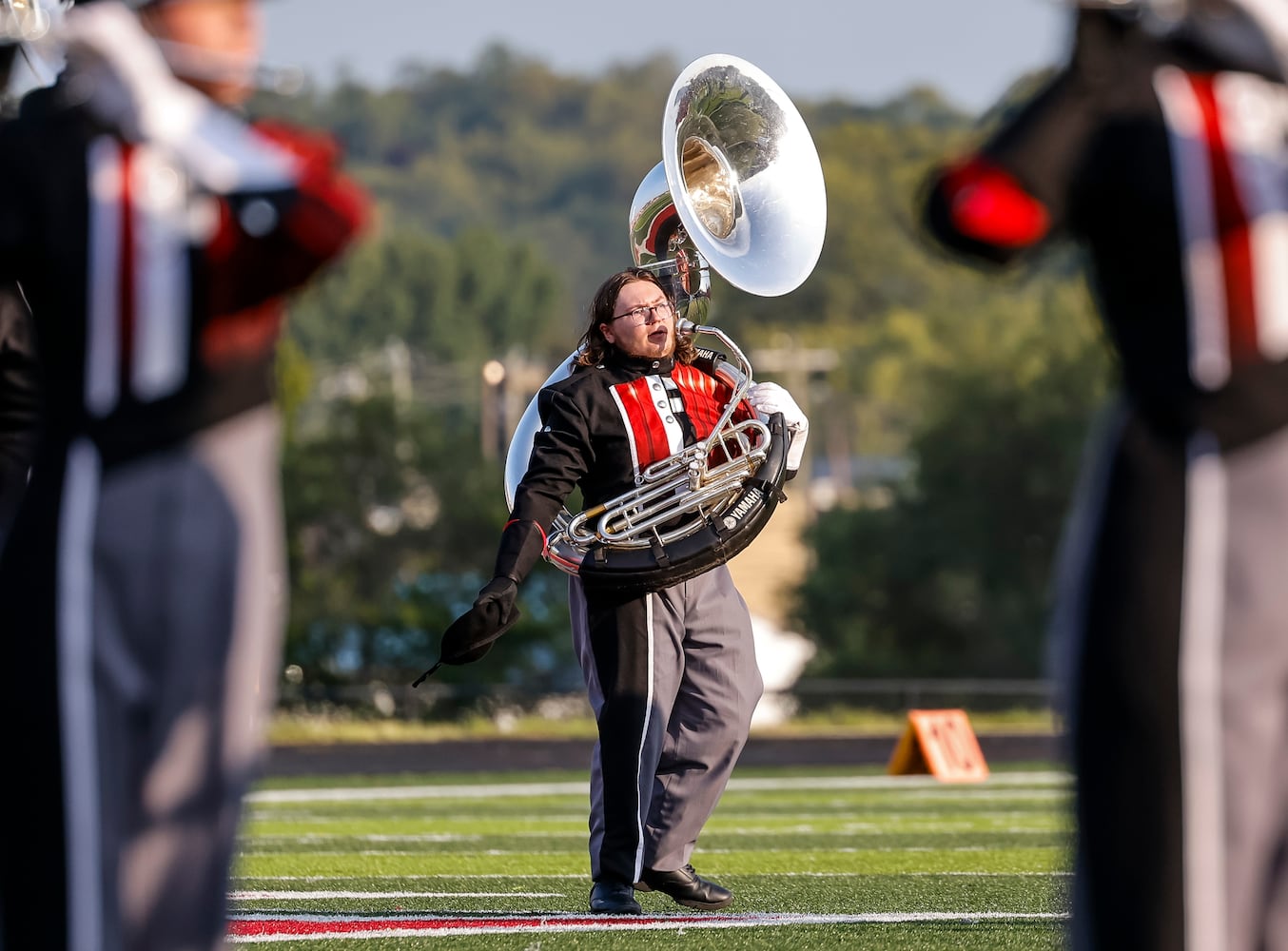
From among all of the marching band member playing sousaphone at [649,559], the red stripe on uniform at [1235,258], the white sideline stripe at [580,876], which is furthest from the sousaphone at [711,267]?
the red stripe on uniform at [1235,258]

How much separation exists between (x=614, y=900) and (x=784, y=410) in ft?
5.52

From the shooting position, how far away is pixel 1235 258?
274 cm

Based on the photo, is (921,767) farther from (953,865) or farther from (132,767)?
(132,767)

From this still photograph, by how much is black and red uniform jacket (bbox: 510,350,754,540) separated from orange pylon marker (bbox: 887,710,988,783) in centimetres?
804

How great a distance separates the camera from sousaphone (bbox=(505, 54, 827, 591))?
6125mm

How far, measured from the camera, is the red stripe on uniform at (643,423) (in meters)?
6.07

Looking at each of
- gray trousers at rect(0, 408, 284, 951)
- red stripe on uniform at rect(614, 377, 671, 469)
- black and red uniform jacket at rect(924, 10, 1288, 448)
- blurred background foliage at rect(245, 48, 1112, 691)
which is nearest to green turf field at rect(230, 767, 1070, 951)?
black and red uniform jacket at rect(924, 10, 1288, 448)

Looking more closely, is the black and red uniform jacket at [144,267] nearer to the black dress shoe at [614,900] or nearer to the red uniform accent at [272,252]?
the red uniform accent at [272,252]

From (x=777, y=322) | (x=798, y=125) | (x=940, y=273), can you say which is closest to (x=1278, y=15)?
(x=798, y=125)

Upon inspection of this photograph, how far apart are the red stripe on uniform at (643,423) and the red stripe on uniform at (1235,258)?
3379 millimetres

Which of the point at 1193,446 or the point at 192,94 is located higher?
the point at 192,94

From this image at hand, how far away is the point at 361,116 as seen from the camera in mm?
178000

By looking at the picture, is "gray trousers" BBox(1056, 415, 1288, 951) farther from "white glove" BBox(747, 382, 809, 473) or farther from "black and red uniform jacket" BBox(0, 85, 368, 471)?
"white glove" BBox(747, 382, 809, 473)

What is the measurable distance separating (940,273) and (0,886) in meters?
111
